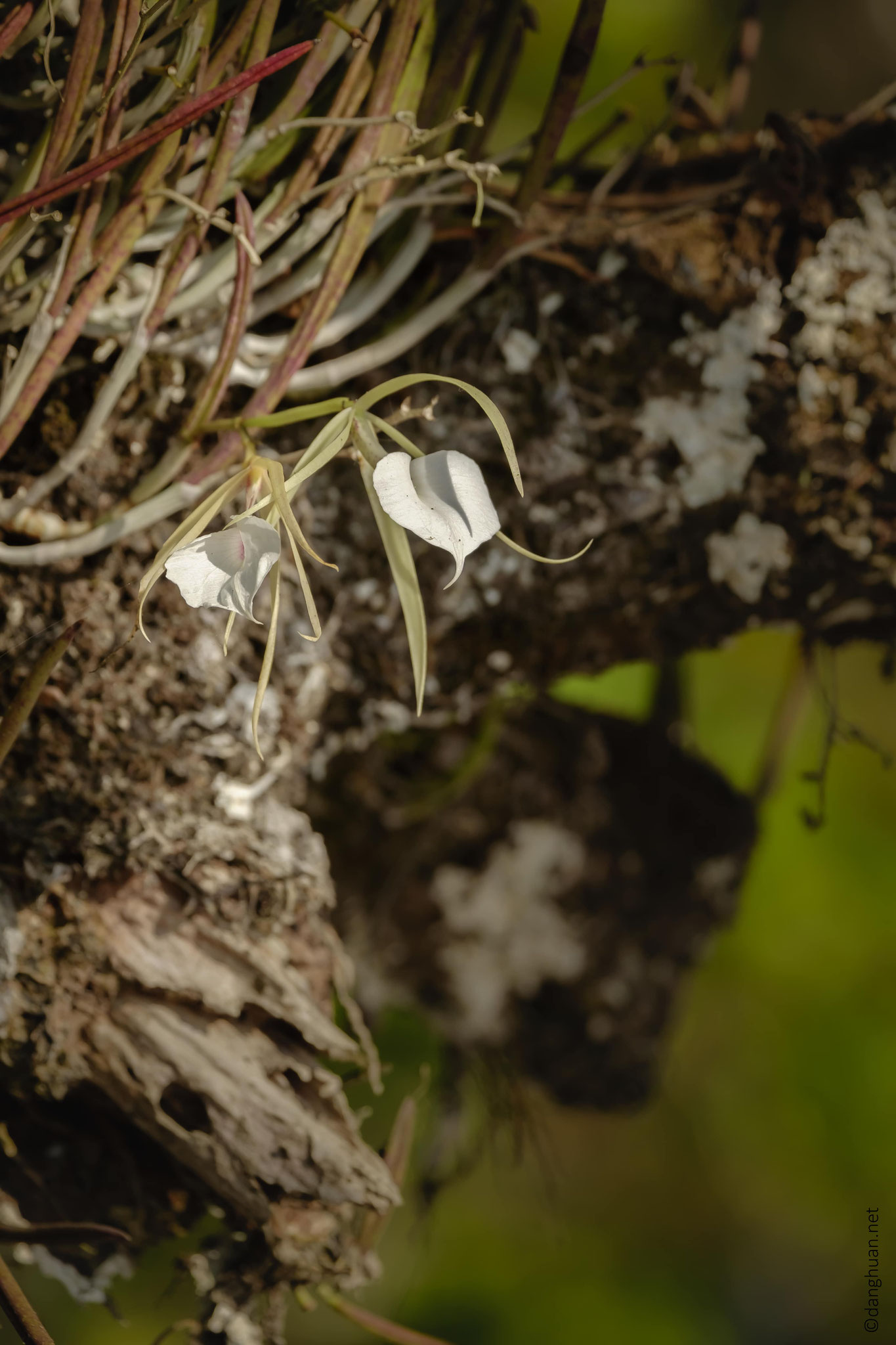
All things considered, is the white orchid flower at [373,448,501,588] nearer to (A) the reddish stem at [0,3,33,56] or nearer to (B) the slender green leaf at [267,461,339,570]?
(B) the slender green leaf at [267,461,339,570]

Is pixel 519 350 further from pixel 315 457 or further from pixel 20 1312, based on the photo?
pixel 20 1312

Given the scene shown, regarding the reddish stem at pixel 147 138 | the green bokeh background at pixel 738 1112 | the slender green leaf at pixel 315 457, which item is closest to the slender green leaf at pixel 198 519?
the slender green leaf at pixel 315 457

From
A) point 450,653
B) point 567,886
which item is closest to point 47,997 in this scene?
point 450,653

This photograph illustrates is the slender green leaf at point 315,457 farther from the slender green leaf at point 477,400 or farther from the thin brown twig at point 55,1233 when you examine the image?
the thin brown twig at point 55,1233

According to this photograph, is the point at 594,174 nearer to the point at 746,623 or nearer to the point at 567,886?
the point at 746,623

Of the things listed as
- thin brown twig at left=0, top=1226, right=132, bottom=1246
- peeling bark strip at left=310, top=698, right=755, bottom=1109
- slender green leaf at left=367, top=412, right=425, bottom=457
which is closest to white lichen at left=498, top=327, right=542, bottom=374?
slender green leaf at left=367, top=412, right=425, bottom=457

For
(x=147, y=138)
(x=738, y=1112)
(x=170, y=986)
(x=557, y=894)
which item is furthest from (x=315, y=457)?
(x=738, y=1112)
